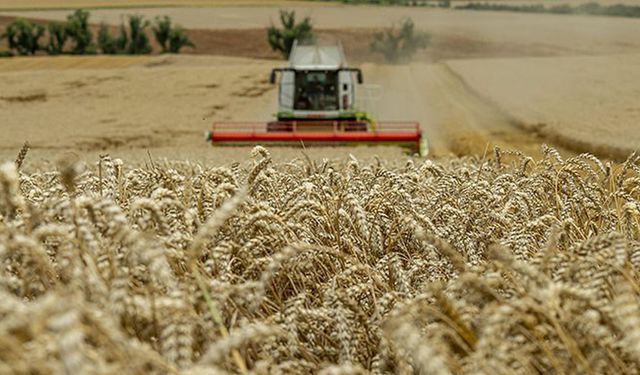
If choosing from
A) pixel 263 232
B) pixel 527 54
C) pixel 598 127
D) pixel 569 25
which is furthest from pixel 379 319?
pixel 569 25

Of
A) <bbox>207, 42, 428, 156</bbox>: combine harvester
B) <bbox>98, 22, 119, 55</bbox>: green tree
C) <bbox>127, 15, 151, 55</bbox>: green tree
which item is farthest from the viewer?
<bbox>127, 15, 151, 55</bbox>: green tree

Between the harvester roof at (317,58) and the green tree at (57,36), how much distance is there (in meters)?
62.8

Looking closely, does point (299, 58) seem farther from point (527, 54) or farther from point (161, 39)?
point (161, 39)

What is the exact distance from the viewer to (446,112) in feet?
123

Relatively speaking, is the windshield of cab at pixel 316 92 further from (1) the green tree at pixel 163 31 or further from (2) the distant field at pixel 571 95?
(1) the green tree at pixel 163 31

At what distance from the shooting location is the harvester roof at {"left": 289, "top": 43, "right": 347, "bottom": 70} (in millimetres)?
25375

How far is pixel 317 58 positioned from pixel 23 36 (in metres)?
63.6

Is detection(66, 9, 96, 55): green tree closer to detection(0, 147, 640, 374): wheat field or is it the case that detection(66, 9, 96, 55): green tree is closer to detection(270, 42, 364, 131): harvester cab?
detection(270, 42, 364, 131): harvester cab

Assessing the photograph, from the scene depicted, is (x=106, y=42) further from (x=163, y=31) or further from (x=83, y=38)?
(x=163, y=31)

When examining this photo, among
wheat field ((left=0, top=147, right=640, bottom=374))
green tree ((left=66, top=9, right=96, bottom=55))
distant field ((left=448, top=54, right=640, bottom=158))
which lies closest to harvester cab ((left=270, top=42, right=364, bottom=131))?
A: distant field ((left=448, top=54, right=640, bottom=158))

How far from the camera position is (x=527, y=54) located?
241 ft

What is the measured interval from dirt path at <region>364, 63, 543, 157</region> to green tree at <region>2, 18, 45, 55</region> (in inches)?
1548

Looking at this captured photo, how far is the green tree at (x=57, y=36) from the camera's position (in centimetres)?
8294

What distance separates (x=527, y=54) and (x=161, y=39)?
129 ft
